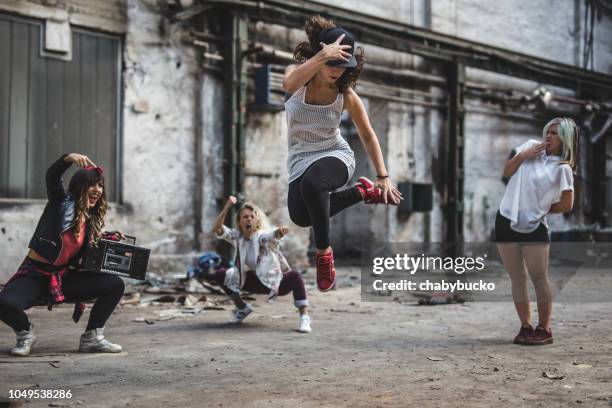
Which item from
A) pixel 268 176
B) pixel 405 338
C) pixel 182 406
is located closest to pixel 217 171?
pixel 268 176

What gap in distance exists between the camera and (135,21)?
10.8m

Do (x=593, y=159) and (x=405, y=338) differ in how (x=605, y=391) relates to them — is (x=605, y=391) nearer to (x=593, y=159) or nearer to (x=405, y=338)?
(x=405, y=338)

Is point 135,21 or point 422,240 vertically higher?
point 135,21

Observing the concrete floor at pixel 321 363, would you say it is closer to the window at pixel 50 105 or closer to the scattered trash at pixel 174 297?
the scattered trash at pixel 174 297

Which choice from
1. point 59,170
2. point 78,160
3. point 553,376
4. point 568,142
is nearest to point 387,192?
point 553,376

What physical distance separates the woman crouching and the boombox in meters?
1.34

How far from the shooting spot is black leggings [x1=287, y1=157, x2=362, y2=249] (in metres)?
4.50

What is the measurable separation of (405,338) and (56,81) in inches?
256

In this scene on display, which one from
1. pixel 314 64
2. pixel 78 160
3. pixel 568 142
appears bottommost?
pixel 78 160

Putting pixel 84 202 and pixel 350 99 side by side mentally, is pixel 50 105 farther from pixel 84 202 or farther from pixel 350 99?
pixel 350 99

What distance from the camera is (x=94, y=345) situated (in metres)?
5.39

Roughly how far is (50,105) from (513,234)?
690 cm

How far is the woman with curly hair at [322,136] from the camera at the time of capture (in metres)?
4.41

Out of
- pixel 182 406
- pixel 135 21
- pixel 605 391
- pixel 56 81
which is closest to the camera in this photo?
pixel 182 406
